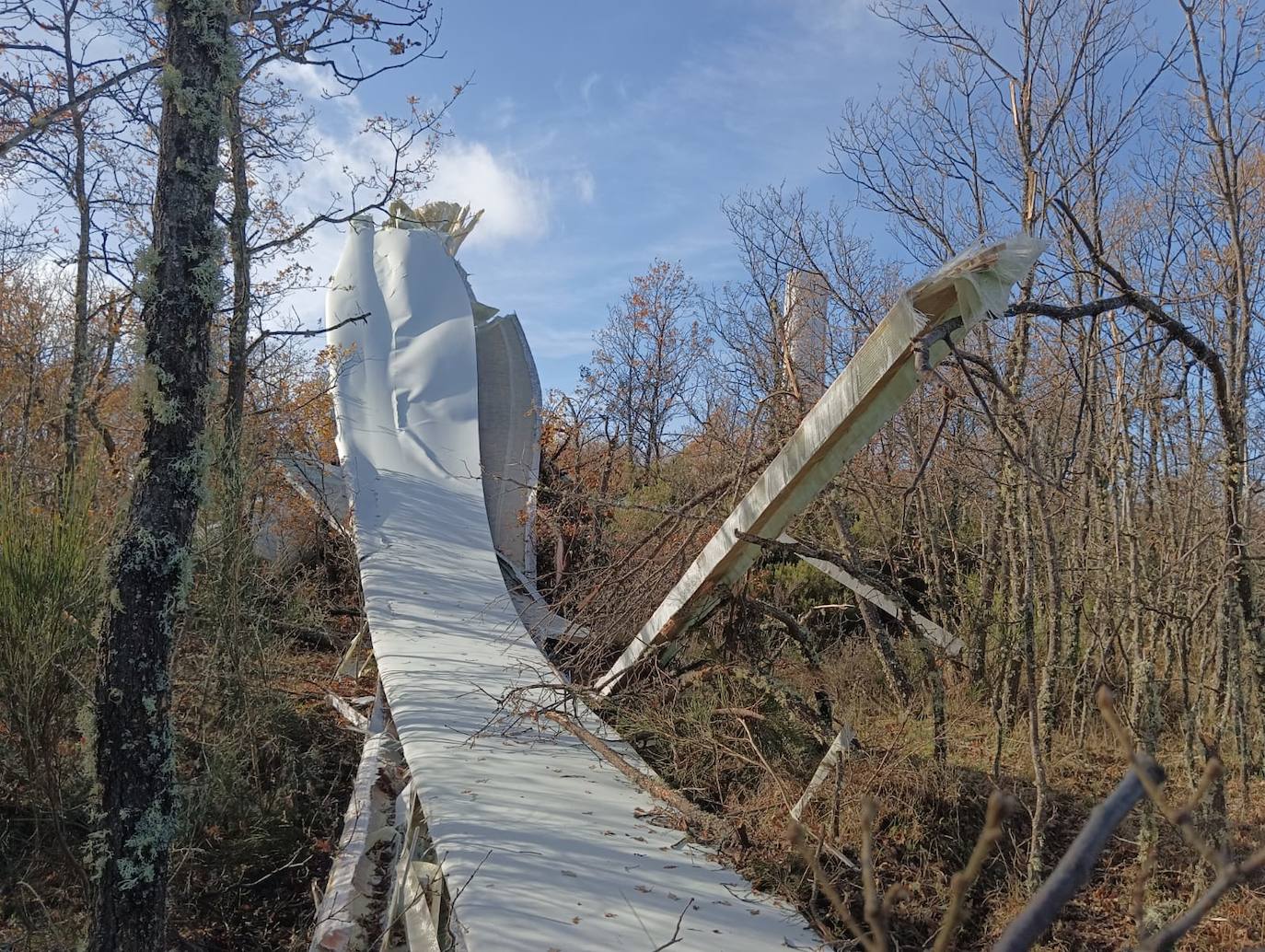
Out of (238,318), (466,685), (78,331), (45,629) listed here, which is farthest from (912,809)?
(78,331)

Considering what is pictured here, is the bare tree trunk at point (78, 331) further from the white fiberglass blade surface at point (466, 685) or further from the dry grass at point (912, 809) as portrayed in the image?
the dry grass at point (912, 809)

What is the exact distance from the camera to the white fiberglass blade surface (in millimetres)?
2666

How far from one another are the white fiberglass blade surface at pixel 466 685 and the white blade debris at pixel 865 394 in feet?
3.87

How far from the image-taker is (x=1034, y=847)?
10.5ft

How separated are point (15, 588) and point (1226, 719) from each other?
571 centimetres

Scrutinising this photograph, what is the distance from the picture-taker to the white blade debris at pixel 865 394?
2.77m

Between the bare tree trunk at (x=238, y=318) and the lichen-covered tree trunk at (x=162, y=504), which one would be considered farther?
the bare tree trunk at (x=238, y=318)

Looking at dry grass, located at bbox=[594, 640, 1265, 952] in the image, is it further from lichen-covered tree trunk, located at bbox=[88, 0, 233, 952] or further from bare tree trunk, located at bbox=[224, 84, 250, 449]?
bare tree trunk, located at bbox=[224, 84, 250, 449]

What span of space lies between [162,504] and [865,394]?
8.46ft

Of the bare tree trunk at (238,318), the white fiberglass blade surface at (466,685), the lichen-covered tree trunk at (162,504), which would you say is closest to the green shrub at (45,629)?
the lichen-covered tree trunk at (162,504)

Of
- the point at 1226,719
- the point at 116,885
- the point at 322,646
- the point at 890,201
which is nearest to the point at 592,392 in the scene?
the point at 322,646

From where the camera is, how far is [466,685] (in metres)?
5.30

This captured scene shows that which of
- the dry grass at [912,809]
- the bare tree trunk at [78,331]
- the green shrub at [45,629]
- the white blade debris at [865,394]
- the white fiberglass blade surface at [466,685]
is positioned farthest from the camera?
the bare tree trunk at [78,331]

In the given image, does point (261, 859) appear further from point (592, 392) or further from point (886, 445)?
point (592, 392)
